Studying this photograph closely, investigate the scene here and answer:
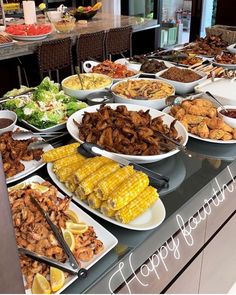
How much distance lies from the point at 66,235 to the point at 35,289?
0.48ft

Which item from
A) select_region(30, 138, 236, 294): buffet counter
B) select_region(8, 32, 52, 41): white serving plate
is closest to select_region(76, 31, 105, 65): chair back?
select_region(8, 32, 52, 41): white serving plate

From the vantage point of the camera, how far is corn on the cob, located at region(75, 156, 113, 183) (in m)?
1.02

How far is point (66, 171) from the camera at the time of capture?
43.3 inches

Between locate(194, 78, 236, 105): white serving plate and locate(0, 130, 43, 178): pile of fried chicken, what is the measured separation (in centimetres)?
89

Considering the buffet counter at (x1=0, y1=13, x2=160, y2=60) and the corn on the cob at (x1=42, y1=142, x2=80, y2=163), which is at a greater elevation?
the corn on the cob at (x1=42, y1=142, x2=80, y2=163)

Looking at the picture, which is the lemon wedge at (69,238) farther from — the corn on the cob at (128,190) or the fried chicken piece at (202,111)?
the fried chicken piece at (202,111)

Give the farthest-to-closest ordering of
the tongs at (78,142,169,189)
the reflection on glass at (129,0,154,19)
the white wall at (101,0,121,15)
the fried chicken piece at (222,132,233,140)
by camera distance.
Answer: the white wall at (101,0,121,15) < the reflection on glass at (129,0,154,19) < the fried chicken piece at (222,132,233,140) < the tongs at (78,142,169,189)

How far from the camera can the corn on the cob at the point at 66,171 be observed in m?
1.09

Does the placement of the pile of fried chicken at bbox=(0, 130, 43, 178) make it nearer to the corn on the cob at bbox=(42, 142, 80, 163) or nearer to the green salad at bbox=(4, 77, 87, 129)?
the corn on the cob at bbox=(42, 142, 80, 163)

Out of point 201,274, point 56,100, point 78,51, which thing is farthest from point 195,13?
point 201,274

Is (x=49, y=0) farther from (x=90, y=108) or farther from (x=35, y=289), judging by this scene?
(x=35, y=289)

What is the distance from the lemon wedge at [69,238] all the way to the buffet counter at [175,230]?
3.1 inches

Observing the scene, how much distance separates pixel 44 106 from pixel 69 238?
2.79ft

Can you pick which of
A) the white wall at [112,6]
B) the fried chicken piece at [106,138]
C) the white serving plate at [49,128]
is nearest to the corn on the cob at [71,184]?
the fried chicken piece at [106,138]
